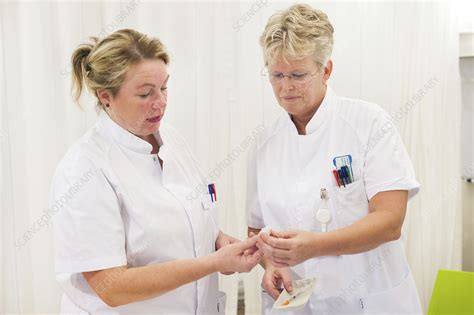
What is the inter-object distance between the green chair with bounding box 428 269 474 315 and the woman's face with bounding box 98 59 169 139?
5.23 feet

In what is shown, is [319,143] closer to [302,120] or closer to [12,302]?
[302,120]

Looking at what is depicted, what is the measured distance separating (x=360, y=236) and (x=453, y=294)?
Result: 1219mm

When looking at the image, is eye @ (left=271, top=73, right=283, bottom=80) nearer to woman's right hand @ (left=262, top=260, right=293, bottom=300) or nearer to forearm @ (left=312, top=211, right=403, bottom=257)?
forearm @ (left=312, top=211, right=403, bottom=257)

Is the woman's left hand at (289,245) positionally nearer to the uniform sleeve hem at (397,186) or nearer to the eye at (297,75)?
the uniform sleeve hem at (397,186)

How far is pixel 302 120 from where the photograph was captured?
168 cm

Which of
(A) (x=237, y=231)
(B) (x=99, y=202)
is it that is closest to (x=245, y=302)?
(A) (x=237, y=231)

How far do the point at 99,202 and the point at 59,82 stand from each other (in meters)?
1.06

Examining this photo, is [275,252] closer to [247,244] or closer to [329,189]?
[247,244]

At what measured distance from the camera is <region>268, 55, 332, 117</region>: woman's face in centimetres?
154

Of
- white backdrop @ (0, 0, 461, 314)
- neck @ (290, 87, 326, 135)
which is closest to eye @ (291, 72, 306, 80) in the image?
neck @ (290, 87, 326, 135)

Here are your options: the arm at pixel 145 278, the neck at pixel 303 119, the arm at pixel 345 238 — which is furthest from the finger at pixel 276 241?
the neck at pixel 303 119

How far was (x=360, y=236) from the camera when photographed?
1.44 metres

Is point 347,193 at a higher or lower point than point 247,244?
higher

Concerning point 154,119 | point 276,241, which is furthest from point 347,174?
point 154,119
